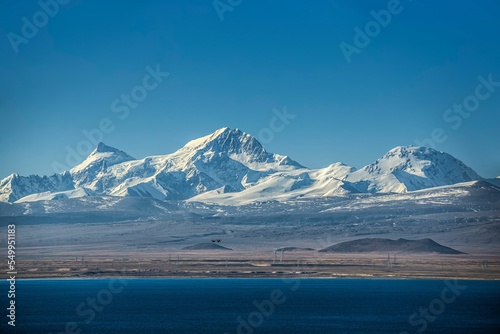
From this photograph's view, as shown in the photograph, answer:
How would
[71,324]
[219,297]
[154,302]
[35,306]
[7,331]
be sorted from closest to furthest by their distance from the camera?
1. [7,331]
2. [71,324]
3. [35,306]
4. [154,302]
5. [219,297]

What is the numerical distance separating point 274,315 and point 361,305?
78.2 ft

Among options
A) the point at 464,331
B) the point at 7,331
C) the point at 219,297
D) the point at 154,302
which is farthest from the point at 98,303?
the point at 464,331

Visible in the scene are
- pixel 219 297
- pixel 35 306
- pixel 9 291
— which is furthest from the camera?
pixel 9 291

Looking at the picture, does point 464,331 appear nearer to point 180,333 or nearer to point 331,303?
point 180,333

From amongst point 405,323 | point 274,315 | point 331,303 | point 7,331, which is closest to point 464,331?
point 405,323

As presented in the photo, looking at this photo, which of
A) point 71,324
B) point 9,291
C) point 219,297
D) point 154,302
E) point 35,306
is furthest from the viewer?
point 9,291

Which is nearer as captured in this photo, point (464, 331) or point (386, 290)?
point (464, 331)

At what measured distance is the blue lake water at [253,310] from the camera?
117 metres

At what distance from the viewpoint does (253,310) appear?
464ft

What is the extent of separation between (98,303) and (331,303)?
1708 inches

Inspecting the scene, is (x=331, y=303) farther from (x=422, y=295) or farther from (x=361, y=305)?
(x=422, y=295)

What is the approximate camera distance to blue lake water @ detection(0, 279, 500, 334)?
117 metres

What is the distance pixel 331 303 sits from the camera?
158 m

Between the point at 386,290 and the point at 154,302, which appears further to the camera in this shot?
the point at 386,290
